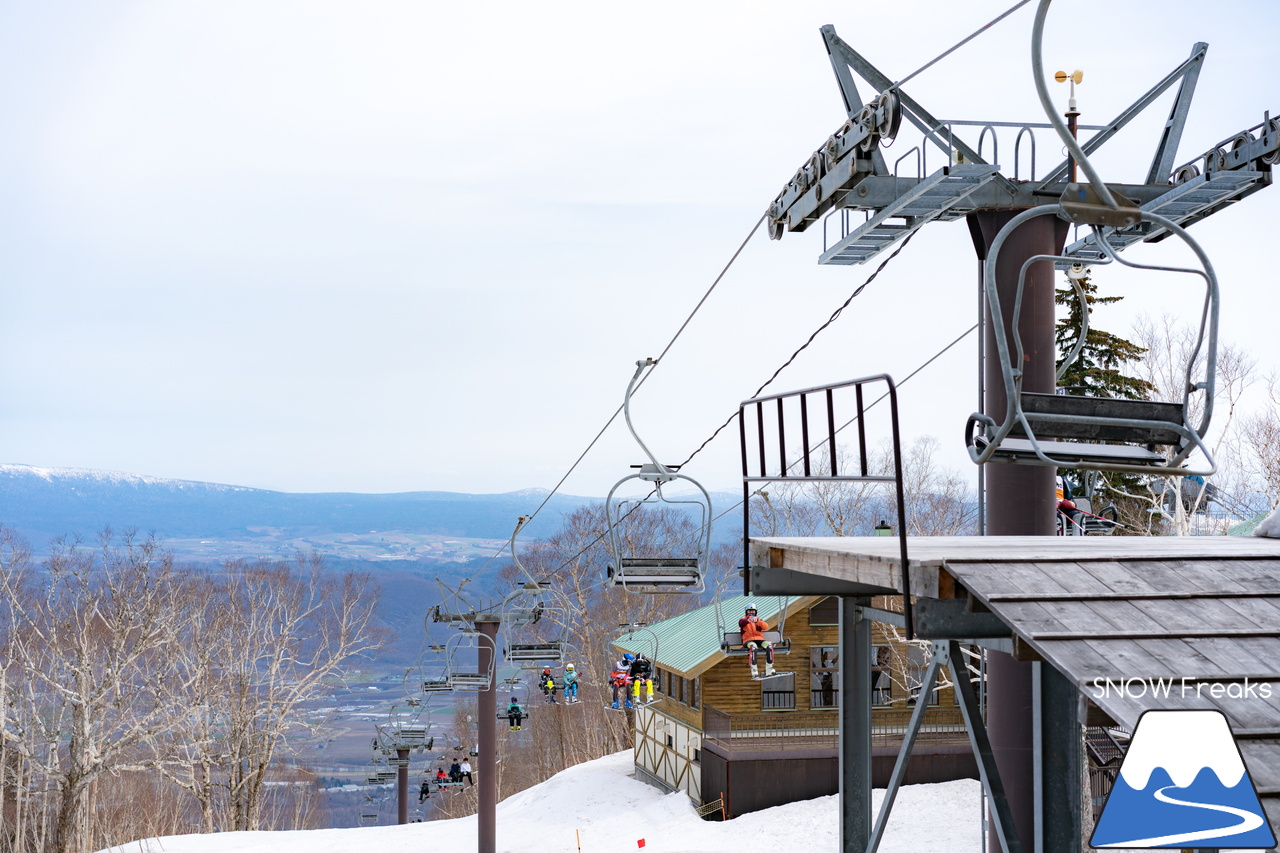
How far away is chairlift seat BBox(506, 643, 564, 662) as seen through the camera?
55.1 ft

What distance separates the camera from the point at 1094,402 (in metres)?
4.74

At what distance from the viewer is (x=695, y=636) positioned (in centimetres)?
2658

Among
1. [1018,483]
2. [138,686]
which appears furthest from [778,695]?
[138,686]

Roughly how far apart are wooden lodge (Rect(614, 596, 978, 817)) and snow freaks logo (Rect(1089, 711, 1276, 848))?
20.7m

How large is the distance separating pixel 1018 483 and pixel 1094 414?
213 inches

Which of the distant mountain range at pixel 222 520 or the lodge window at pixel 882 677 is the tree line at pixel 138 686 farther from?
the distant mountain range at pixel 222 520

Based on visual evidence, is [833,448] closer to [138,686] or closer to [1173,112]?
[1173,112]

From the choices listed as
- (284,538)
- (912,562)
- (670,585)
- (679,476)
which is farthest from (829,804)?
(284,538)

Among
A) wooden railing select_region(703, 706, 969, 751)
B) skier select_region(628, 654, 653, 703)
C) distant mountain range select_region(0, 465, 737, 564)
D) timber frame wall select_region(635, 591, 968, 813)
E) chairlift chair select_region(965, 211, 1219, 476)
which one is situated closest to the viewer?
chairlift chair select_region(965, 211, 1219, 476)

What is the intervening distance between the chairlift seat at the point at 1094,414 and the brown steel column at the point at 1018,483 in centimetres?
479

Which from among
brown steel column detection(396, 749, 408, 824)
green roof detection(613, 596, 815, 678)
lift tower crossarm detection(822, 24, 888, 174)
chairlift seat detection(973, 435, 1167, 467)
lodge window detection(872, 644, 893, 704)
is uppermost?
lift tower crossarm detection(822, 24, 888, 174)

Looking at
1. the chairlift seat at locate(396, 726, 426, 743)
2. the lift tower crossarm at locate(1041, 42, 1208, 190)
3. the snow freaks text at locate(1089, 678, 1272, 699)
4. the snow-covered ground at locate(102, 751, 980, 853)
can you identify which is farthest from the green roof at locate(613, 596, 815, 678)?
the snow freaks text at locate(1089, 678, 1272, 699)

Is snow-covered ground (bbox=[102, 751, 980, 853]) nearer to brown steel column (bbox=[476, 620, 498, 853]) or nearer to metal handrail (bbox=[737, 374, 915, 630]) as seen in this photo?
brown steel column (bbox=[476, 620, 498, 853])

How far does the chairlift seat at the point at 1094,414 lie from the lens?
461 centimetres
